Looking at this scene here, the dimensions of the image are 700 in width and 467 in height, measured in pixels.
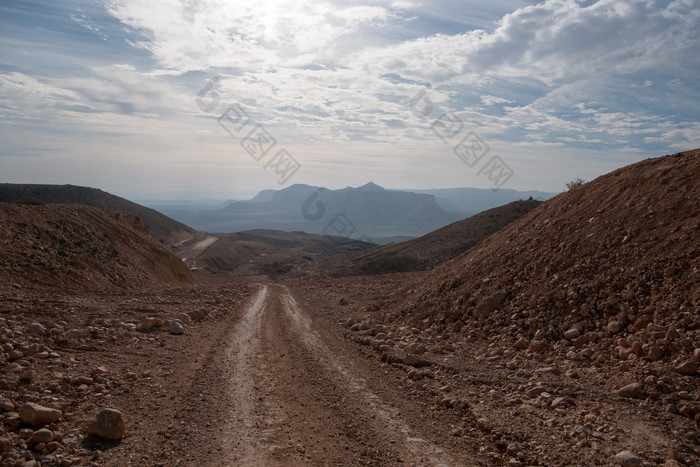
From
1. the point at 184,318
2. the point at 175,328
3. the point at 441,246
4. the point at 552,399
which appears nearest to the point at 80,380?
the point at 175,328

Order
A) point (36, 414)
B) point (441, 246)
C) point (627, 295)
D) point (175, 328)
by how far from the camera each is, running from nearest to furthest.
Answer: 1. point (36, 414)
2. point (627, 295)
3. point (175, 328)
4. point (441, 246)

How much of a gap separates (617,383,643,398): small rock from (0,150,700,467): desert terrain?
0.03 meters

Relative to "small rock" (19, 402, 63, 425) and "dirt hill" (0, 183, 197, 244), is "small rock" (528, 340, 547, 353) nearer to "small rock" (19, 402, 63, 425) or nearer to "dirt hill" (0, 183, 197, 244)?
"small rock" (19, 402, 63, 425)

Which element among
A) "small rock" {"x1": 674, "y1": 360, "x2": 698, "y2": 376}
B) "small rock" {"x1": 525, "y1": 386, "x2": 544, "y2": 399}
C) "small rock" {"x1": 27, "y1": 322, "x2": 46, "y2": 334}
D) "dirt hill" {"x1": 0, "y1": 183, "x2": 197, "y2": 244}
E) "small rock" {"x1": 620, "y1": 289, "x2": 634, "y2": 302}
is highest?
"dirt hill" {"x1": 0, "y1": 183, "x2": 197, "y2": 244}

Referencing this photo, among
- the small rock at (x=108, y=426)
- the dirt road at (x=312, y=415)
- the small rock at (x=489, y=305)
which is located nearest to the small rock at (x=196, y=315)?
the dirt road at (x=312, y=415)

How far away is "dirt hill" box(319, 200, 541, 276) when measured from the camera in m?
36.4

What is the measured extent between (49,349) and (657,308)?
10.3 m

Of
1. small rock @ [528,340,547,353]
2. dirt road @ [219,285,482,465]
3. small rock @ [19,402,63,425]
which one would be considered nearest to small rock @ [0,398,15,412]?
small rock @ [19,402,63,425]

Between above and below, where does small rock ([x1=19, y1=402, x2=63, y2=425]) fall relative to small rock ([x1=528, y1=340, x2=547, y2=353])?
below

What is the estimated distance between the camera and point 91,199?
7412 centimetres

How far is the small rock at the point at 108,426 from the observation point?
4750 millimetres

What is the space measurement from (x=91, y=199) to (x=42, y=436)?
→ 270ft

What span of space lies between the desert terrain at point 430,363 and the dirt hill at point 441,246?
22.1 m

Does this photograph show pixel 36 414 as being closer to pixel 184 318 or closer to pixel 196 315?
pixel 184 318
